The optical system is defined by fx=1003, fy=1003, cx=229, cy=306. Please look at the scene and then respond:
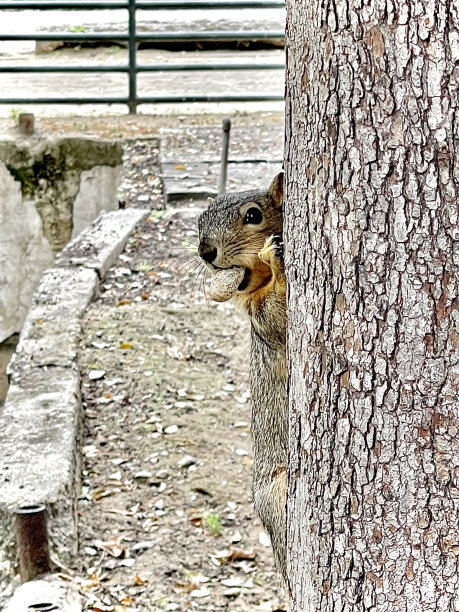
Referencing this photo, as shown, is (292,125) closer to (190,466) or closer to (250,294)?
(250,294)

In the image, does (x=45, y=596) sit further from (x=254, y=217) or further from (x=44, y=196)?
(x=44, y=196)

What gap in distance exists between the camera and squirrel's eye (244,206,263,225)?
8.82 ft

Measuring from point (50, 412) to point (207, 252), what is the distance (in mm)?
1778

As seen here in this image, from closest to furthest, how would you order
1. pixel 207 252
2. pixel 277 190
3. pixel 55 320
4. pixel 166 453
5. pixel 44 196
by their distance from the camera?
1. pixel 277 190
2. pixel 207 252
3. pixel 166 453
4. pixel 55 320
5. pixel 44 196

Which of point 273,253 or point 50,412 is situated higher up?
point 273,253

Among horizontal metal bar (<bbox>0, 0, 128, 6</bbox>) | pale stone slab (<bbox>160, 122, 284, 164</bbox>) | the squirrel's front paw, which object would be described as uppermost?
horizontal metal bar (<bbox>0, 0, 128, 6</bbox>)

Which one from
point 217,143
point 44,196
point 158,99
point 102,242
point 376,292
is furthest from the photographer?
point 158,99

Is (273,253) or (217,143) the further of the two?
(217,143)

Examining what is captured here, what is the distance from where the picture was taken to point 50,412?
14.0ft

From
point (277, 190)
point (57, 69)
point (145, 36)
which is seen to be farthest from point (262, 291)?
point (57, 69)

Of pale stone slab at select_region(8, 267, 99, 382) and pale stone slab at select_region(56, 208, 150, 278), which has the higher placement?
pale stone slab at select_region(56, 208, 150, 278)

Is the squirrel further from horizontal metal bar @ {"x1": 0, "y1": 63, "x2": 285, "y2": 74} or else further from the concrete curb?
horizontal metal bar @ {"x1": 0, "y1": 63, "x2": 285, "y2": 74}

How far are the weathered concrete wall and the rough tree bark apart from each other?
6.44m

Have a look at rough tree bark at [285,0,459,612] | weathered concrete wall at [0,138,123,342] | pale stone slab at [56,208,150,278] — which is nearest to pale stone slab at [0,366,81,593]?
pale stone slab at [56,208,150,278]
